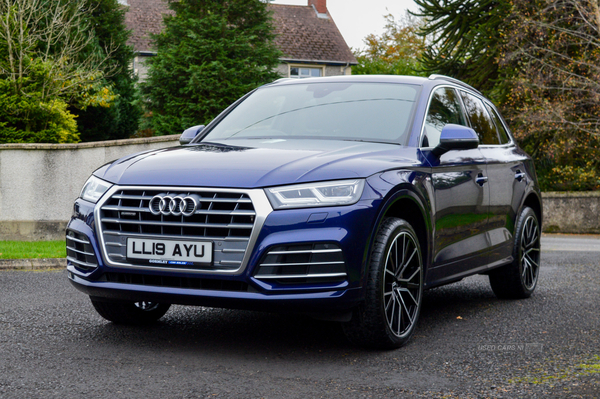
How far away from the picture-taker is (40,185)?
1312 centimetres

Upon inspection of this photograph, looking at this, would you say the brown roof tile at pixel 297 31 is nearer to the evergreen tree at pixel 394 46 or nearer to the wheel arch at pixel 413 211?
the evergreen tree at pixel 394 46

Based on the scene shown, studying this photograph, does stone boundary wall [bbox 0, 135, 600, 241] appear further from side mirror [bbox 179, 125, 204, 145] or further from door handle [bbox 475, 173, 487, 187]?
door handle [bbox 475, 173, 487, 187]

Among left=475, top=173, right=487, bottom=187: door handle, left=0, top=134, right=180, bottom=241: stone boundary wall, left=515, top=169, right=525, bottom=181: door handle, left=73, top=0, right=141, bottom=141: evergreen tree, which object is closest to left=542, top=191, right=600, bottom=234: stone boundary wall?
left=73, top=0, right=141, bottom=141: evergreen tree

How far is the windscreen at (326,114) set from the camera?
17.7ft

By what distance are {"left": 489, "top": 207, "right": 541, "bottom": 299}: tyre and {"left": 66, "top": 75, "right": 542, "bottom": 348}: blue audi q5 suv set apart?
1.02 meters

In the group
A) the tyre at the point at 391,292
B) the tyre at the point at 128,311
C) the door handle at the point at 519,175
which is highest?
the door handle at the point at 519,175

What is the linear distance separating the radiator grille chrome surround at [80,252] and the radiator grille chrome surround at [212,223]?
10.2 inches

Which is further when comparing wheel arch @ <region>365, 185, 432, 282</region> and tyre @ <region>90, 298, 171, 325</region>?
tyre @ <region>90, 298, 171, 325</region>

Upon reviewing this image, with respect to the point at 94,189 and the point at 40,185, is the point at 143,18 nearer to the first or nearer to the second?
the point at 40,185

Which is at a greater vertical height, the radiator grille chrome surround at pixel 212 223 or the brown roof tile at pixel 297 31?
the brown roof tile at pixel 297 31

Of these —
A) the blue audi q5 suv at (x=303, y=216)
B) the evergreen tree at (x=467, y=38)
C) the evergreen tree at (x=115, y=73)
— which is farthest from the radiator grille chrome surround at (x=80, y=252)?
the evergreen tree at (x=467, y=38)

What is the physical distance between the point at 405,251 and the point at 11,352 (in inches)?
98.8

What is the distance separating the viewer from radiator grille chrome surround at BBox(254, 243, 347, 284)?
4133 mm

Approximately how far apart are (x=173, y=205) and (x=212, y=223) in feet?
0.82
